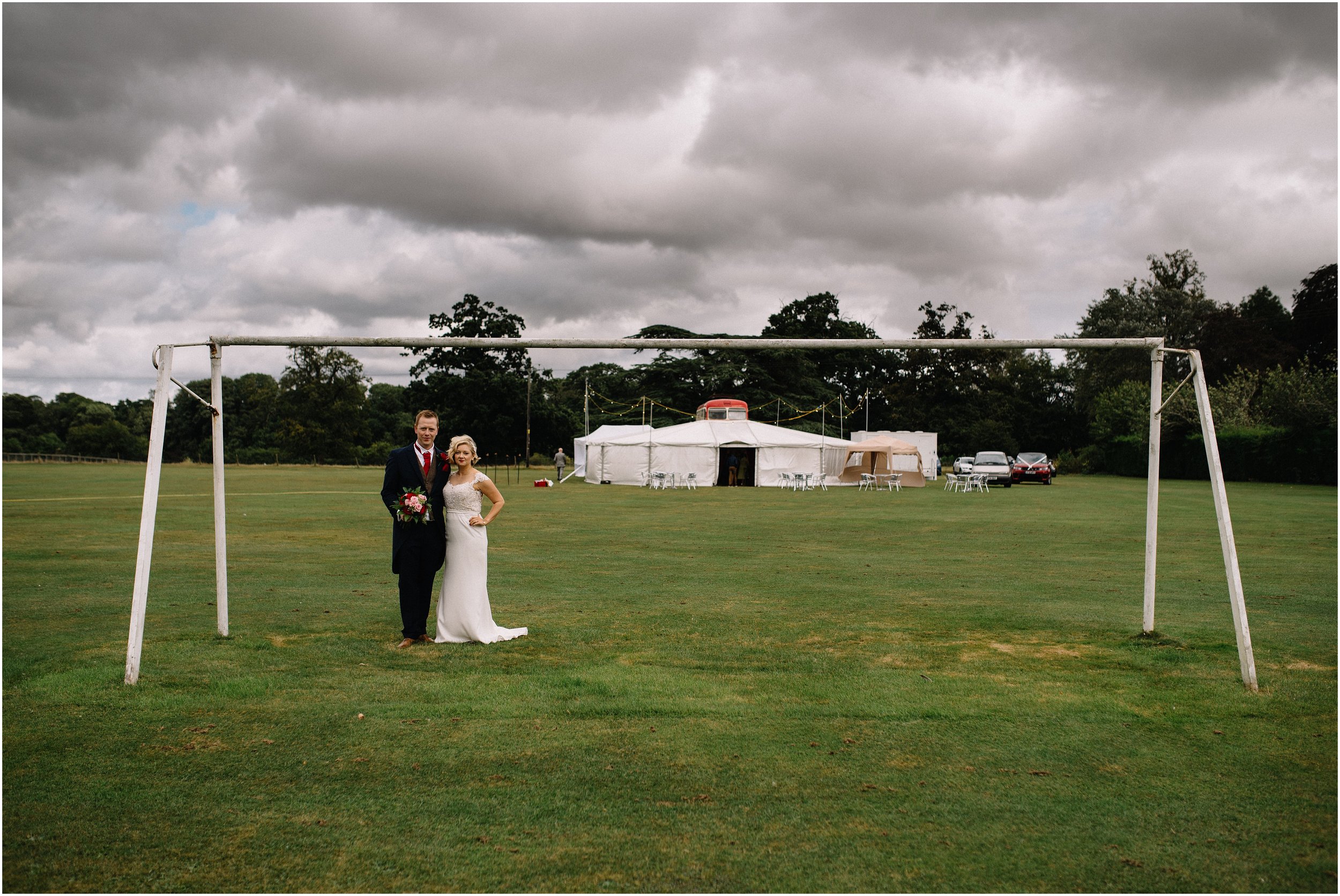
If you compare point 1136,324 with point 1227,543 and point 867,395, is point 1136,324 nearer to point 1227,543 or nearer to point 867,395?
point 867,395

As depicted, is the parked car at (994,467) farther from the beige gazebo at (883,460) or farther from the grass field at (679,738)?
the grass field at (679,738)

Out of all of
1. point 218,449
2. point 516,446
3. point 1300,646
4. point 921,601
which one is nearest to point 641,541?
point 921,601

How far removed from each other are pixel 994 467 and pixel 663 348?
34.9m

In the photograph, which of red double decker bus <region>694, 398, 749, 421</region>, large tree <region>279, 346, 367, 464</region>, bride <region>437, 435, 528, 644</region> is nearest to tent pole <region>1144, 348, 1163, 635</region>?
bride <region>437, 435, 528, 644</region>

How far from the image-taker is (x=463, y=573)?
283 inches

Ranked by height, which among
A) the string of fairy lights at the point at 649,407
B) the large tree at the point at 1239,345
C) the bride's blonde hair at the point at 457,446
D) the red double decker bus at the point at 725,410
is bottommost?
the bride's blonde hair at the point at 457,446

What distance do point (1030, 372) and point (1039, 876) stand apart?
84.6 meters

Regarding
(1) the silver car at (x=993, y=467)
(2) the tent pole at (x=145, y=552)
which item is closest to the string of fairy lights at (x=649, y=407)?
(1) the silver car at (x=993, y=467)

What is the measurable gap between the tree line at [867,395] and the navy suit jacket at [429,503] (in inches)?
1431

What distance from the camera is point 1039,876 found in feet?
11.3

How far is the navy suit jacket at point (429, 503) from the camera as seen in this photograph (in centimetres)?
711

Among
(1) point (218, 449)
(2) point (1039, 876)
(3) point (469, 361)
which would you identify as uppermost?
(3) point (469, 361)

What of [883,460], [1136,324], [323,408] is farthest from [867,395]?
[323,408]

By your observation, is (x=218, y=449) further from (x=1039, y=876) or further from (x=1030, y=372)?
(x=1030, y=372)
